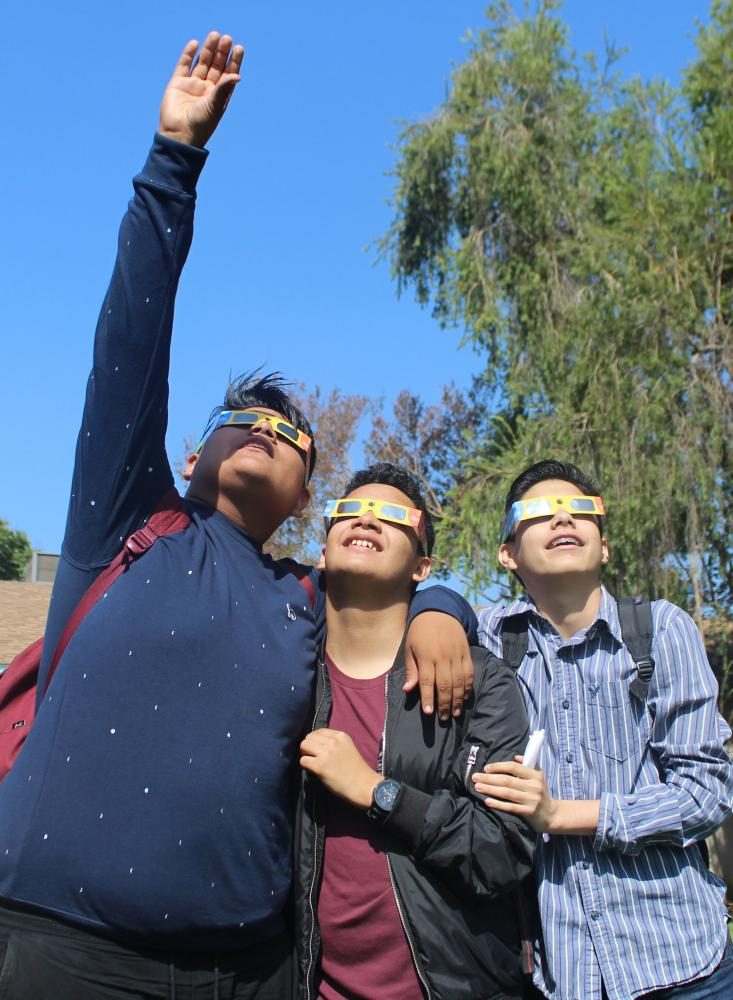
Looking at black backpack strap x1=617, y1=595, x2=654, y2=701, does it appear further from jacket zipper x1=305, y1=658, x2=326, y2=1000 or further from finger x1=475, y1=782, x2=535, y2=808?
jacket zipper x1=305, y1=658, x2=326, y2=1000

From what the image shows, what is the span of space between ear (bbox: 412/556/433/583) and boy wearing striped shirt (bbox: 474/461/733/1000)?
1.25 ft

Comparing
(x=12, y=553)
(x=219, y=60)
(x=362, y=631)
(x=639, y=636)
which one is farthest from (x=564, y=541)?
(x=12, y=553)

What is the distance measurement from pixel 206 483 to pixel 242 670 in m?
0.63

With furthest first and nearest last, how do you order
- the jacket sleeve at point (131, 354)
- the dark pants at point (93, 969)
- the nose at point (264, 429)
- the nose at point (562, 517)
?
the nose at point (562, 517) → the nose at point (264, 429) → the jacket sleeve at point (131, 354) → the dark pants at point (93, 969)

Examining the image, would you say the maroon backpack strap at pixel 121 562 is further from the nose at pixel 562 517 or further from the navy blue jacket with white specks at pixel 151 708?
the nose at pixel 562 517

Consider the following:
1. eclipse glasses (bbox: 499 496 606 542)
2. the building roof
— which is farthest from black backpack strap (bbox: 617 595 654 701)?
the building roof

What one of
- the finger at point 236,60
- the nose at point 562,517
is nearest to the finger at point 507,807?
the nose at point 562,517

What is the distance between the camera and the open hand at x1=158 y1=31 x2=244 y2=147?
2.18m

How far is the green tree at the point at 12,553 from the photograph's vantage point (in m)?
39.6

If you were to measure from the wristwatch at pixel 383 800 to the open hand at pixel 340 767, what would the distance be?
1cm

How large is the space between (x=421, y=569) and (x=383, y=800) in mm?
869

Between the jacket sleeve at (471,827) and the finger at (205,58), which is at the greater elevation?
the finger at (205,58)

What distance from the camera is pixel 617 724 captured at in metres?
2.60

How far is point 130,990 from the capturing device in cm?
195
